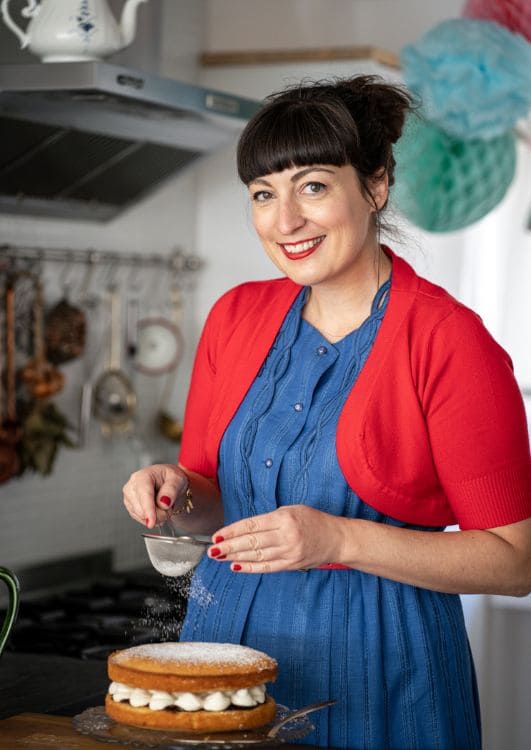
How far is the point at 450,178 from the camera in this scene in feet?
7.79

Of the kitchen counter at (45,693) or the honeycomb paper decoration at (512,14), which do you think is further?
the honeycomb paper decoration at (512,14)

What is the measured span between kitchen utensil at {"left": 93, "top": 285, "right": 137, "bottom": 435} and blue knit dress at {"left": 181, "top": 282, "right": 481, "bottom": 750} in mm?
1499

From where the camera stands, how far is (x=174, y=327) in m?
3.17

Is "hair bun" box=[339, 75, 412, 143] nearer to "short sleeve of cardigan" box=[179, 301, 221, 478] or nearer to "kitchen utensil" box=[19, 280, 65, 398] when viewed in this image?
"short sleeve of cardigan" box=[179, 301, 221, 478]

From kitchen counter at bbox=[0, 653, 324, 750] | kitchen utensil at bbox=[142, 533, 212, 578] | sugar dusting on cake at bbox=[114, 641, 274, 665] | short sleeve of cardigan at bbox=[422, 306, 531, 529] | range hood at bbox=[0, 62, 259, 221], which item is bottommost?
kitchen counter at bbox=[0, 653, 324, 750]

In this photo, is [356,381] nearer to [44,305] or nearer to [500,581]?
[500,581]

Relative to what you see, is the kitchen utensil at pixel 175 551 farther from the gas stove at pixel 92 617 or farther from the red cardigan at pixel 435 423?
the gas stove at pixel 92 617

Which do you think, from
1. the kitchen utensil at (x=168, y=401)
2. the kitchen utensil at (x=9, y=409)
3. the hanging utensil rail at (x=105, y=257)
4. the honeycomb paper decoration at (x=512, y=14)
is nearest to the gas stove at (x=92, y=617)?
the kitchen utensil at (x=9, y=409)

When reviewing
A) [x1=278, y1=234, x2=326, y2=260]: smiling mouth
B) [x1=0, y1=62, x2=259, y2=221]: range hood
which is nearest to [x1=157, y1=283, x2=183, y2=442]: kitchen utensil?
[x1=0, y1=62, x2=259, y2=221]: range hood

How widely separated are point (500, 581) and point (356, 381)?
0.30 metres

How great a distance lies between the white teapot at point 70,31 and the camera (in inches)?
88.8

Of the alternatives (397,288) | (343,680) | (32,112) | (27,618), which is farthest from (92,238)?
(343,680)

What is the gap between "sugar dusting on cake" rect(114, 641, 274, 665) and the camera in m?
1.25

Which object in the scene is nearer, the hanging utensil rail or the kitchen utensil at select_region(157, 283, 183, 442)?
the hanging utensil rail
